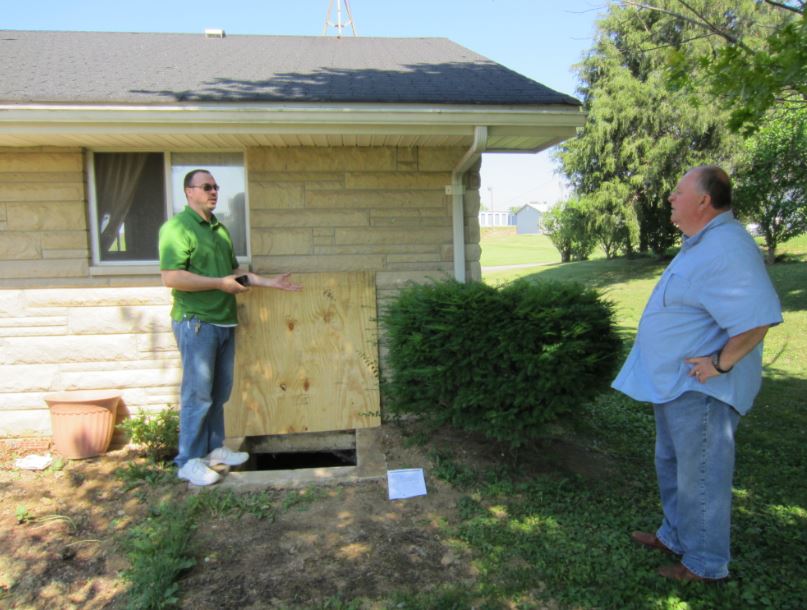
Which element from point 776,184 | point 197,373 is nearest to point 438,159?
point 197,373

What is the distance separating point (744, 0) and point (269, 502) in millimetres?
18460

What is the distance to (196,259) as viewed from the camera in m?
3.92

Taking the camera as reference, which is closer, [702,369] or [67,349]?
[702,369]

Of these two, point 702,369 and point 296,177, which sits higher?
point 296,177

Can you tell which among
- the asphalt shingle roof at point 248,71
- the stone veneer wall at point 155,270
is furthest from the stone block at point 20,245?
the asphalt shingle roof at point 248,71

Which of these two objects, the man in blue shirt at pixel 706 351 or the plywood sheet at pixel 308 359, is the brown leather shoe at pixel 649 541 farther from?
the plywood sheet at pixel 308 359

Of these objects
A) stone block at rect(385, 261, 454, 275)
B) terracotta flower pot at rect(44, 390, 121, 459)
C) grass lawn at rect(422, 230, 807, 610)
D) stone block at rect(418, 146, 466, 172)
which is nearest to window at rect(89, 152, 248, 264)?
terracotta flower pot at rect(44, 390, 121, 459)

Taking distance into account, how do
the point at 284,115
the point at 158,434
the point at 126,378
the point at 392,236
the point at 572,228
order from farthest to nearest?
the point at 572,228, the point at 392,236, the point at 126,378, the point at 158,434, the point at 284,115

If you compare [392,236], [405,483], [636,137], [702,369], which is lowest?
[405,483]

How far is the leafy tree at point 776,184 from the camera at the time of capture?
1292cm

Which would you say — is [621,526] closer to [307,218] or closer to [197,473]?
[197,473]

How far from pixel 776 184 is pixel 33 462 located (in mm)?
15911

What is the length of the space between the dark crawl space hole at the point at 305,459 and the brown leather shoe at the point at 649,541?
102 inches

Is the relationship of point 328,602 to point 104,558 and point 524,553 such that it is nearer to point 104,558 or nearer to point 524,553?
point 524,553
